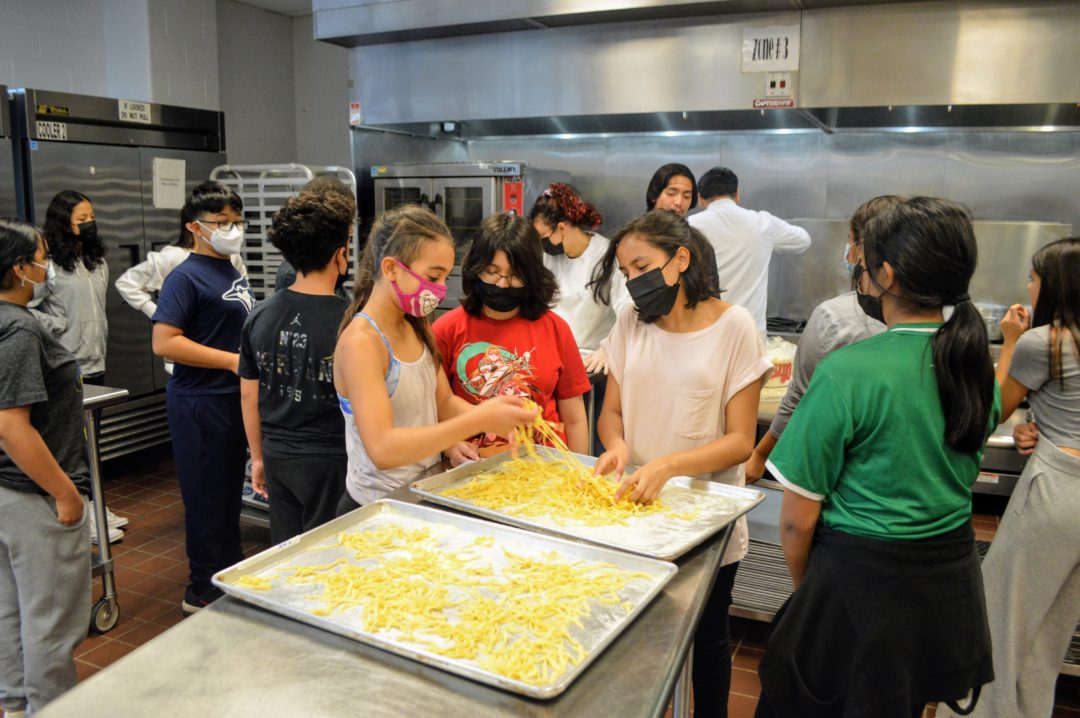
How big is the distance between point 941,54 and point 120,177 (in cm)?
466

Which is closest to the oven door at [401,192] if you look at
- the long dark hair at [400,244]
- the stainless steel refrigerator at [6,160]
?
the stainless steel refrigerator at [6,160]

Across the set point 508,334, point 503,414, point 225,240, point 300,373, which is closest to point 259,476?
point 300,373

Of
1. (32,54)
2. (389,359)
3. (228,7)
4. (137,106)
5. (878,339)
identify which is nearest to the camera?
(878,339)

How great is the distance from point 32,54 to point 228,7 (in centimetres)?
169

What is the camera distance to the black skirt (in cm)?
155

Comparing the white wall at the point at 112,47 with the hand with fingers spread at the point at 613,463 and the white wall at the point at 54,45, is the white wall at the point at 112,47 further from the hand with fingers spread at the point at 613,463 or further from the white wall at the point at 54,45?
the hand with fingers spread at the point at 613,463

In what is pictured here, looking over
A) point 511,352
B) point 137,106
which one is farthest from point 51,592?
point 137,106

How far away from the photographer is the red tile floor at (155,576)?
9.36ft

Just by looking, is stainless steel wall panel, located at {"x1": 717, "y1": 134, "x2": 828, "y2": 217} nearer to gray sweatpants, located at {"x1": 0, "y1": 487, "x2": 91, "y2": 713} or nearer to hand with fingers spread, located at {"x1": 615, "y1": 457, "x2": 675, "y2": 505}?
hand with fingers spread, located at {"x1": 615, "y1": 457, "x2": 675, "y2": 505}

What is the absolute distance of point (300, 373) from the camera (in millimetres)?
2334

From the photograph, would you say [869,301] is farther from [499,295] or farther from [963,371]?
[499,295]

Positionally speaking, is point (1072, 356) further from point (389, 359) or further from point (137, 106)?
point (137, 106)

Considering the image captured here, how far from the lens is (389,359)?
5.98 feet

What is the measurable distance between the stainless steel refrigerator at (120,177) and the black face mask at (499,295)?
143 inches
